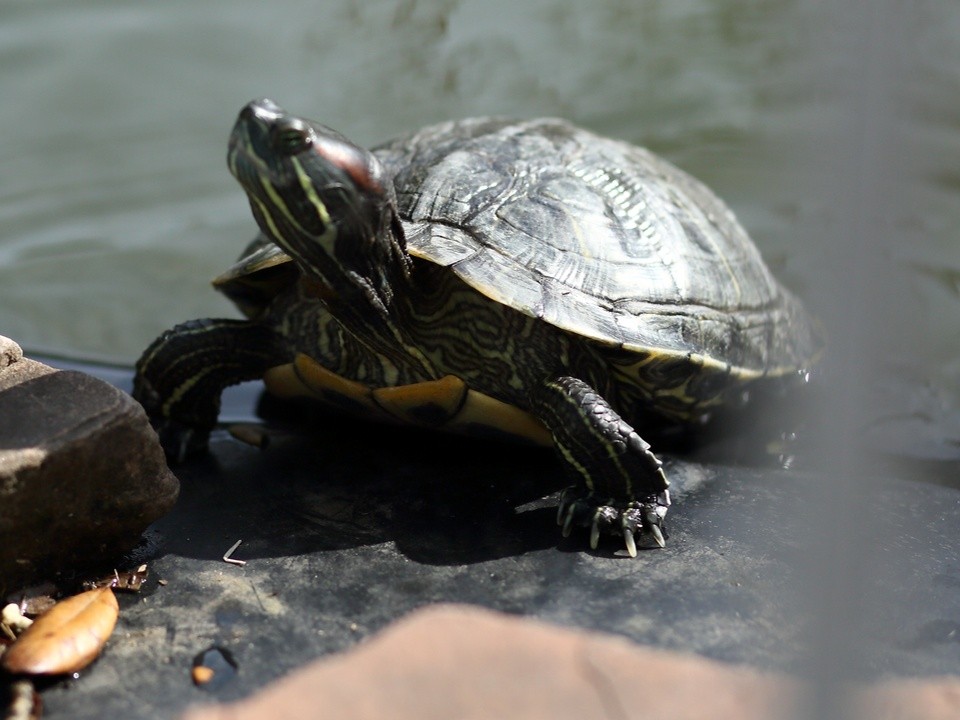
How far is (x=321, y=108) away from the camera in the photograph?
26.1ft

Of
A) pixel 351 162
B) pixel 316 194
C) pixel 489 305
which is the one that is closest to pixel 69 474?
pixel 316 194

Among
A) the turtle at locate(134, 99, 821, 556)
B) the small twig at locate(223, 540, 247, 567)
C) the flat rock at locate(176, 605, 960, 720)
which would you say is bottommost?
the small twig at locate(223, 540, 247, 567)

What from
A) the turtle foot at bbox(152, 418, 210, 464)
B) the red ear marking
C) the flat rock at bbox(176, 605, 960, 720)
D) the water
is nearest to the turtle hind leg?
the turtle foot at bbox(152, 418, 210, 464)

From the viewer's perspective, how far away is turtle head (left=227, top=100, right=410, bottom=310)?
3.13 m

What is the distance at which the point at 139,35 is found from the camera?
836cm

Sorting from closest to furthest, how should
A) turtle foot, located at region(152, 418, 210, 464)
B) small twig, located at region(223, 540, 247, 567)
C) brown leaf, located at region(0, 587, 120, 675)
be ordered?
1. brown leaf, located at region(0, 587, 120, 675)
2. small twig, located at region(223, 540, 247, 567)
3. turtle foot, located at region(152, 418, 210, 464)

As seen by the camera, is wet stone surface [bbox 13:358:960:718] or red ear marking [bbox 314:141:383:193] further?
red ear marking [bbox 314:141:383:193]

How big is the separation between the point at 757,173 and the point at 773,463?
417cm

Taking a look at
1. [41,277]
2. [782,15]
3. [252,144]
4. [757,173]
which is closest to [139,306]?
[41,277]

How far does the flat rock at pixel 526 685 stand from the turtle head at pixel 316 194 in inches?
52.6

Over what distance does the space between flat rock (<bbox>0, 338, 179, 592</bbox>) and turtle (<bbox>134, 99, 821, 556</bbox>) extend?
0.85 meters

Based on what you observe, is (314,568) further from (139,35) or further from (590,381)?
(139,35)

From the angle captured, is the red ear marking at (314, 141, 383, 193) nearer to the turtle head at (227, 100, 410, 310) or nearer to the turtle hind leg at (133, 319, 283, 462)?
the turtle head at (227, 100, 410, 310)

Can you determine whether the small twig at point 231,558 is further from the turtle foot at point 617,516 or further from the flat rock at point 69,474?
the turtle foot at point 617,516
